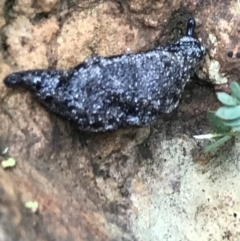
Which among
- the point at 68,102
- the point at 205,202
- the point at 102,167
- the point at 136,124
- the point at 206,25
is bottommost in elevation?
the point at 205,202

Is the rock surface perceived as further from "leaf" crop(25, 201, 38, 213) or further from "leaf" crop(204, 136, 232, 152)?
"leaf" crop(204, 136, 232, 152)

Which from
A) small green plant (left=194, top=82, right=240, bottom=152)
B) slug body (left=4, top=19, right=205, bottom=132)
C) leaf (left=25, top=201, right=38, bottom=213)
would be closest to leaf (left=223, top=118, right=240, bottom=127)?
small green plant (left=194, top=82, right=240, bottom=152)

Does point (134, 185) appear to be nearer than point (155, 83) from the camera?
No

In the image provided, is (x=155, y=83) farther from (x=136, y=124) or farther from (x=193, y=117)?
(x=193, y=117)

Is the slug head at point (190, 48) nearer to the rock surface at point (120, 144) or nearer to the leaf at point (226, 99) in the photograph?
the rock surface at point (120, 144)

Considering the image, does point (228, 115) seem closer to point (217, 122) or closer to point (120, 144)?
point (217, 122)

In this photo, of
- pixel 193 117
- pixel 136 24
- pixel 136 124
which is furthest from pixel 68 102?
pixel 193 117
